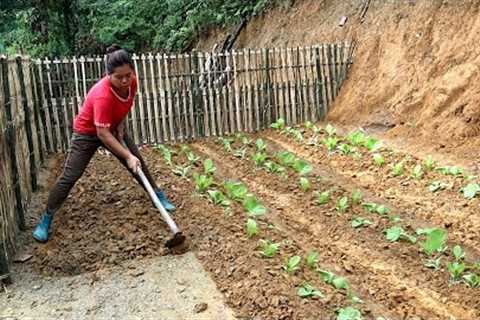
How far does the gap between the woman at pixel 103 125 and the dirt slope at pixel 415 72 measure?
176 inches

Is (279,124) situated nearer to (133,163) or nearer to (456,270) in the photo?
(133,163)

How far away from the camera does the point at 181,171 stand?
705 cm

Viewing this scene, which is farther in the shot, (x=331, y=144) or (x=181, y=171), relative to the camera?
(x=331, y=144)

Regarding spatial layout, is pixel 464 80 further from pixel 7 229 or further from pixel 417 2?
pixel 7 229

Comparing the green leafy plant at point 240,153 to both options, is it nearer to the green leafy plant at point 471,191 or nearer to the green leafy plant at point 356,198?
the green leafy plant at point 356,198

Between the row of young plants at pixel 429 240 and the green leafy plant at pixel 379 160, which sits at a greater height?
the green leafy plant at pixel 379 160

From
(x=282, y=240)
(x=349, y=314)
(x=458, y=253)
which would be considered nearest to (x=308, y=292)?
(x=349, y=314)

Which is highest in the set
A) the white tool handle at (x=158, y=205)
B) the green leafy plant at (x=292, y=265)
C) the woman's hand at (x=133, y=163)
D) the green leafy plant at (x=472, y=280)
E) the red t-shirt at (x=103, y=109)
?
the red t-shirt at (x=103, y=109)

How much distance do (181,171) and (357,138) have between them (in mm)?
2779

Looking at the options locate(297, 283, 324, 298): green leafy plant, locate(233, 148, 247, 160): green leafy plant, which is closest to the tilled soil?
locate(297, 283, 324, 298): green leafy plant

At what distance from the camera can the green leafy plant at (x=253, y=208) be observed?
536 cm

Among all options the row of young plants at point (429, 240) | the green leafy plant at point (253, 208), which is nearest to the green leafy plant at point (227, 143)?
the row of young plants at point (429, 240)

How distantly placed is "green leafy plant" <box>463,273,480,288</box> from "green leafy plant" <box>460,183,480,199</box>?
1.82m

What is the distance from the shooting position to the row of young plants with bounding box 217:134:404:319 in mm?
4139
